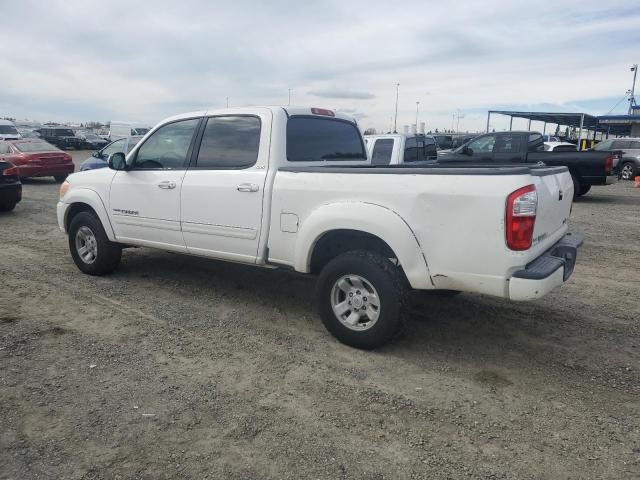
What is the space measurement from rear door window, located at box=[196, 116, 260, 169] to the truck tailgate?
238 centimetres

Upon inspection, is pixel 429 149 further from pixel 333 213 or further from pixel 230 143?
pixel 333 213

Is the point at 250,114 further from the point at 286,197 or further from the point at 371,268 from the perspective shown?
the point at 371,268

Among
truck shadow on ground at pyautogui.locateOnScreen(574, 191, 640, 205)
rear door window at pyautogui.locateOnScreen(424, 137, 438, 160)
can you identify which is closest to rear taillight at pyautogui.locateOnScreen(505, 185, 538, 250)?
rear door window at pyautogui.locateOnScreen(424, 137, 438, 160)

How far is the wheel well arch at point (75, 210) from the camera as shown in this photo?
6.14 metres

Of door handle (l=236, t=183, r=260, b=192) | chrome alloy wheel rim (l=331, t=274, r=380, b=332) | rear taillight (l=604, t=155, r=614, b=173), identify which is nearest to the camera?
chrome alloy wheel rim (l=331, t=274, r=380, b=332)

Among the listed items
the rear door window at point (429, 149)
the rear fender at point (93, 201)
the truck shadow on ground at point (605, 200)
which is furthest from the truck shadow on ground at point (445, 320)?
the truck shadow on ground at point (605, 200)

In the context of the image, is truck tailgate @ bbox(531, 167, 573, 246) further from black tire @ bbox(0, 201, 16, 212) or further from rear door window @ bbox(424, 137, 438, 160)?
black tire @ bbox(0, 201, 16, 212)

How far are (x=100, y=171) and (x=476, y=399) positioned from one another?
15.8 ft

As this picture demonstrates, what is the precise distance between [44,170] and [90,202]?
38.3 feet

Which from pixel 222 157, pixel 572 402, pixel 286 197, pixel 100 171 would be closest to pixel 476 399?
pixel 572 402

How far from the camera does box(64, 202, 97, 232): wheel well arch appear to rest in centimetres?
614

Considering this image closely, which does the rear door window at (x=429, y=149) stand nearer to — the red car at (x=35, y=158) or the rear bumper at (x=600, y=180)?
the rear bumper at (x=600, y=180)

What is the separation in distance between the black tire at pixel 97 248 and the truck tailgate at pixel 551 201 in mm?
4580

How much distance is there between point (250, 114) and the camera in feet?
15.6
